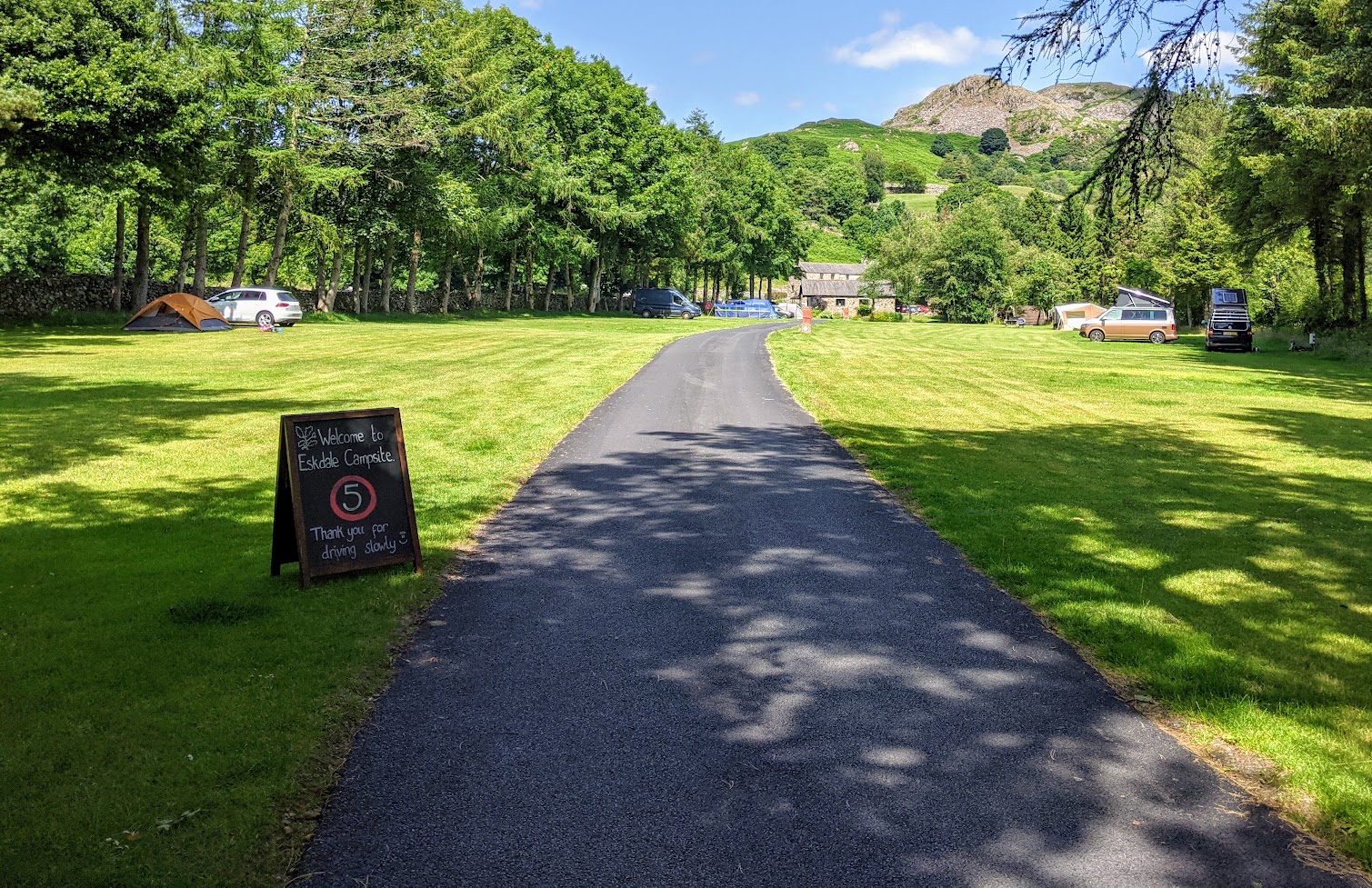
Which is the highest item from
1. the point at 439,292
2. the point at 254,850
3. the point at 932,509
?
the point at 439,292

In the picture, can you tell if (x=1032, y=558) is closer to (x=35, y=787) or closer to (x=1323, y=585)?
(x=1323, y=585)

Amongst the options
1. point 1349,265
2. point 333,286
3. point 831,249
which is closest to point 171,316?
point 333,286

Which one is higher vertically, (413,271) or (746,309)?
(746,309)

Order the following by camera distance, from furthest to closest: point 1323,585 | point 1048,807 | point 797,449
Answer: point 797,449
point 1323,585
point 1048,807

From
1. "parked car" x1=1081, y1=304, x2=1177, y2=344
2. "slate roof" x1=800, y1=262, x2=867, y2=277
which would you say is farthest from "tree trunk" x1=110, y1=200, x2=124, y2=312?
"slate roof" x1=800, y1=262, x2=867, y2=277

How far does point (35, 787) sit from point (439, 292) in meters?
61.0

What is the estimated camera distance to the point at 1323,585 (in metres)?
7.25

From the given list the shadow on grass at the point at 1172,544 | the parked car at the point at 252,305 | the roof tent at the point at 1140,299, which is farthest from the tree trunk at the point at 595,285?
the shadow on grass at the point at 1172,544

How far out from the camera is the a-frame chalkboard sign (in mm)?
6637

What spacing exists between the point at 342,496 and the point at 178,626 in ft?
4.97

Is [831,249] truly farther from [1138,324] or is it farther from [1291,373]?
[1291,373]

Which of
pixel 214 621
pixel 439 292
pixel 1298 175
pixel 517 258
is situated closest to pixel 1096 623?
pixel 214 621

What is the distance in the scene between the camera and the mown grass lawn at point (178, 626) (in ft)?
11.7

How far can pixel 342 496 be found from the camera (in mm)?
6930
